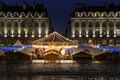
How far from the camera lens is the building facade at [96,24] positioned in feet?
401

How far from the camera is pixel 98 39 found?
122m

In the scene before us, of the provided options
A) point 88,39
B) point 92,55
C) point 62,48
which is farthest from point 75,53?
point 88,39

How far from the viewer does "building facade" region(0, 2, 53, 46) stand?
122562 mm

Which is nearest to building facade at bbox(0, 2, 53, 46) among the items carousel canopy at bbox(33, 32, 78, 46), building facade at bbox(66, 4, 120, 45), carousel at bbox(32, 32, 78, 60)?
building facade at bbox(66, 4, 120, 45)

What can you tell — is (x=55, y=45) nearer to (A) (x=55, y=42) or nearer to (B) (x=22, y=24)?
(A) (x=55, y=42)

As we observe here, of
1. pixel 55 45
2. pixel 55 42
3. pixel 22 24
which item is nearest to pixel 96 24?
pixel 22 24

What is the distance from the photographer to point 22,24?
12450 centimetres

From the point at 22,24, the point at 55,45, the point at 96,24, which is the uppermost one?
the point at 55,45

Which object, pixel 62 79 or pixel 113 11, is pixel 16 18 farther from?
pixel 62 79

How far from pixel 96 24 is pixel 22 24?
816 inches

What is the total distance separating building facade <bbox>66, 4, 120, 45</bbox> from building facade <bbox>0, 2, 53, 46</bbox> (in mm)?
8192

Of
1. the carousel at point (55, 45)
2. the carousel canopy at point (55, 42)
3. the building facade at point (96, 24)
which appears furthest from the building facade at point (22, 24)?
the carousel canopy at point (55, 42)

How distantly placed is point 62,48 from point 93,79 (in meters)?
37.8

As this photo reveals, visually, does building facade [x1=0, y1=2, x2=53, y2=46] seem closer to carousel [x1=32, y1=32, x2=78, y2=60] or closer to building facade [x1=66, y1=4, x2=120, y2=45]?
building facade [x1=66, y1=4, x2=120, y2=45]
